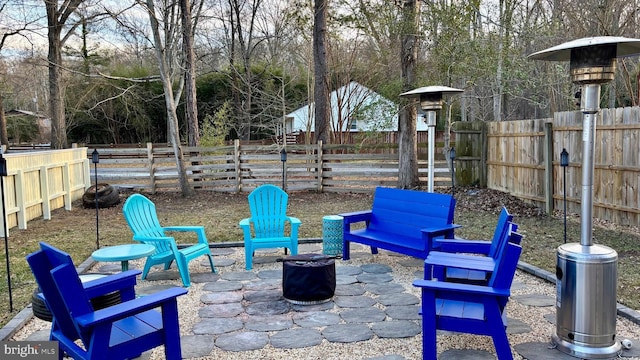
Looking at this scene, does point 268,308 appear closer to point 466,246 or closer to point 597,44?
point 466,246

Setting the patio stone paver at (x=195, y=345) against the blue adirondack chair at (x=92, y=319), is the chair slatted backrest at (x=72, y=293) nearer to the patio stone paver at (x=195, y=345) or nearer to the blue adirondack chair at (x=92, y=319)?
the blue adirondack chair at (x=92, y=319)

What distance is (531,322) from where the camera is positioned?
3844 millimetres

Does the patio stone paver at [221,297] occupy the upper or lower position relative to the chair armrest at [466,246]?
lower

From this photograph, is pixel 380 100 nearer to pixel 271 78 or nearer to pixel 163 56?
pixel 163 56

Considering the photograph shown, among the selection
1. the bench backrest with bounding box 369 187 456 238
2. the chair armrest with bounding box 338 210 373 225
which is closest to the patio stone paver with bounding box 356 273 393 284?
the bench backrest with bounding box 369 187 456 238

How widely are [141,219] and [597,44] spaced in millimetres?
4350

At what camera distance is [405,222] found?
553cm

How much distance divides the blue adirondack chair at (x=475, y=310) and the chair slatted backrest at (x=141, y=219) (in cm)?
299

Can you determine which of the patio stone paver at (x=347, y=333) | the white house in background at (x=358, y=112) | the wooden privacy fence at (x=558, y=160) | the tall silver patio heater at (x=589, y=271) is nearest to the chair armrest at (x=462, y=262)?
the tall silver patio heater at (x=589, y=271)

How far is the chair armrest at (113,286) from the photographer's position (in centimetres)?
308

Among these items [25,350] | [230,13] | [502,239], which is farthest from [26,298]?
[230,13]

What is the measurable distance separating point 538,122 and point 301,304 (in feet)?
20.2

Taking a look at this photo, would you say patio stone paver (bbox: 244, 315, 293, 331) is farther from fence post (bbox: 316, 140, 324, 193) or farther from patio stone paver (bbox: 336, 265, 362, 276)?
fence post (bbox: 316, 140, 324, 193)

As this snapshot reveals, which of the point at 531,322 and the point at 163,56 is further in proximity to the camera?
the point at 163,56
